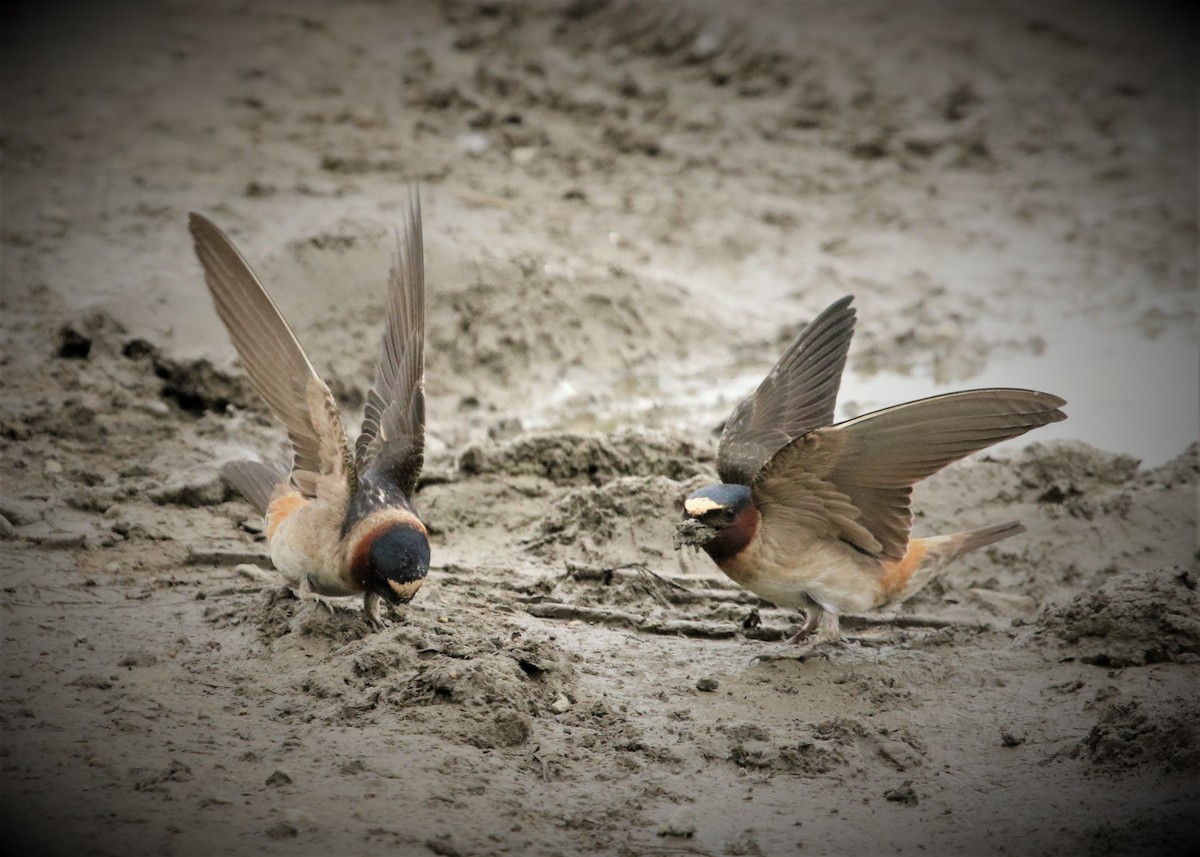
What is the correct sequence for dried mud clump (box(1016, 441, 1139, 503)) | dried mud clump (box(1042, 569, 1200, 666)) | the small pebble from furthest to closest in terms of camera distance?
dried mud clump (box(1016, 441, 1139, 503)) < dried mud clump (box(1042, 569, 1200, 666)) < the small pebble

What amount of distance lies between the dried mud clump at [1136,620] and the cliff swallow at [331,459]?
9.10 ft

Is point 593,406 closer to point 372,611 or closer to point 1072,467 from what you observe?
point 1072,467

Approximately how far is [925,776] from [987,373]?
454 cm

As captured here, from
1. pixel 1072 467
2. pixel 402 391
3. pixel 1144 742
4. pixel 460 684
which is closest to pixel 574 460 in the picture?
pixel 402 391

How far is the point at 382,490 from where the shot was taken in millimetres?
5223

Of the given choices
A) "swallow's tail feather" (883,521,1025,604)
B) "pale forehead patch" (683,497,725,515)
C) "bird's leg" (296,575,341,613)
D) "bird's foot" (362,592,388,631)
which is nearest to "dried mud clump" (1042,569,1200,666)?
"swallow's tail feather" (883,521,1025,604)

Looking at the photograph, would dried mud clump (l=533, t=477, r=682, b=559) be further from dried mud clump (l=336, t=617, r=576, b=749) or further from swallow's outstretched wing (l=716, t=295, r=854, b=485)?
dried mud clump (l=336, t=617, r=576, b=749)

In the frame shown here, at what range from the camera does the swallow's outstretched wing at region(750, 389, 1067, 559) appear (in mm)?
4762

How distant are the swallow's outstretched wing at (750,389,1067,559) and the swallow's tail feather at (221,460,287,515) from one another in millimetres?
2225

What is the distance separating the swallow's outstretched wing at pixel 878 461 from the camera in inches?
187

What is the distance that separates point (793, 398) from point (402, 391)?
185 centimetres

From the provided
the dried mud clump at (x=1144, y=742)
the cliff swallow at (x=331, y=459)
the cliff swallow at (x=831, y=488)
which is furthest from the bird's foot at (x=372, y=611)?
the dried mud clump at (x=1144, y=742)

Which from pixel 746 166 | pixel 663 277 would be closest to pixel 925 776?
pixel 663 277

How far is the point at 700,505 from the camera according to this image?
501cm
